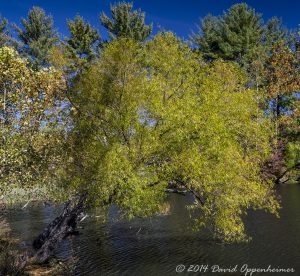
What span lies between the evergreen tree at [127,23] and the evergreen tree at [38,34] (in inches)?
583

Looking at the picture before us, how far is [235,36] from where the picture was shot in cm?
8244

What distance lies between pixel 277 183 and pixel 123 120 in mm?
52140

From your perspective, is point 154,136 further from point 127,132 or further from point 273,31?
point 273,31

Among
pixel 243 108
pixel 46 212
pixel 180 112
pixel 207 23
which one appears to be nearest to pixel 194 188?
pixel 180 112

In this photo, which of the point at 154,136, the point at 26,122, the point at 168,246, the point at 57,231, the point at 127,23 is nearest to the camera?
the point at 26,122

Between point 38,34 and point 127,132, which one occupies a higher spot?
point 38,34

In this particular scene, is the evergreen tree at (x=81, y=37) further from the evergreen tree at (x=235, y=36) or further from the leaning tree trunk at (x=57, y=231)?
the leaning tree trunk at (x=57, y=231)

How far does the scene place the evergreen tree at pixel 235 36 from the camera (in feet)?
269

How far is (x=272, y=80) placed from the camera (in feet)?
237

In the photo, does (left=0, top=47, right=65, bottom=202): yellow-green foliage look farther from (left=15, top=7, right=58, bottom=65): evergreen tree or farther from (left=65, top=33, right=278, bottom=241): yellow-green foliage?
(left=15, top=7, right=58, bottom=65): evergreen tree

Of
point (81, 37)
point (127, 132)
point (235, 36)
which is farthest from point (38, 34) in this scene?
point (127, 132)

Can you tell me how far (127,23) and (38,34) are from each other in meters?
22.7

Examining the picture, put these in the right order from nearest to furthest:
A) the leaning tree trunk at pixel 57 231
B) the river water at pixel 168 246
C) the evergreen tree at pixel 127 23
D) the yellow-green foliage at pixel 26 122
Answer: the yellow-green foliage at pixel 26 122 < the river water at pixel 168 246 < the leaning tree trunk at pixel 57 231 < the evergreen tree at pixel 127 23

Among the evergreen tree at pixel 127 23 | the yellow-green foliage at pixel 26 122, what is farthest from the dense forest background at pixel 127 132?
the evergreen tree at pixel 127 23
